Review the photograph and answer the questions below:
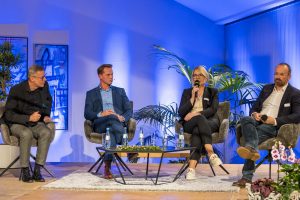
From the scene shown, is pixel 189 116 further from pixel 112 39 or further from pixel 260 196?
pixel 112 39

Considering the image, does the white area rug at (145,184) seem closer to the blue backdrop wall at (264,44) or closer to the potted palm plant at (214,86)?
the potted palm plant at (214,86)

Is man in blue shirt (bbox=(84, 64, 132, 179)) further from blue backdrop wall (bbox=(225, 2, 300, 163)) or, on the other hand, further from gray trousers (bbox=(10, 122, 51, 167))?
blue backdrop wall (bbox=(225, 2, 300, 163))

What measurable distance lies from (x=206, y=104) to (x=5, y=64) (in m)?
3.27

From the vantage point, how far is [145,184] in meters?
5.22

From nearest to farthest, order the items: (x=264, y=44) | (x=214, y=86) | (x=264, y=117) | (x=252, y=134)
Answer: (x=252, y=134) → (x=264, y=117) → (x=214, y=86) → (x=264, y=44)

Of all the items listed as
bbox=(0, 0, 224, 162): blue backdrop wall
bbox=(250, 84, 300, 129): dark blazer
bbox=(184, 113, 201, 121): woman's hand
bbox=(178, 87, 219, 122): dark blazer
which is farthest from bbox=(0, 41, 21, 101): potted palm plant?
bbox=(250, 84, 300, 129): dark blazer

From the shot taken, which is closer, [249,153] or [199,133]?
[249,153]

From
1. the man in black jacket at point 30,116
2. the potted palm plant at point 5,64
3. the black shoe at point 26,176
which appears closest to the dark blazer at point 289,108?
the man in black jacket at point 30,116

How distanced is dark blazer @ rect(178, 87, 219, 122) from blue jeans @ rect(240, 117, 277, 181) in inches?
23.9

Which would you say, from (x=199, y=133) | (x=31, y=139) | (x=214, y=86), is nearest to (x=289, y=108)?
(x=199, y=133)

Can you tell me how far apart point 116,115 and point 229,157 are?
3.40 m

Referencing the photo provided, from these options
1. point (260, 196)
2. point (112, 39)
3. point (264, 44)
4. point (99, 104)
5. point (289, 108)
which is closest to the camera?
point (260, 196)

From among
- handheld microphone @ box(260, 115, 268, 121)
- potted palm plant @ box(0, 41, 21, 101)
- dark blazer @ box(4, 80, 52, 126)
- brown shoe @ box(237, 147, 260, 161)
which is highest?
potted palm plant @ box(0, 41, 21, 101)

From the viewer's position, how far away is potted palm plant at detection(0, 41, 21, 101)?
26.2 feet
